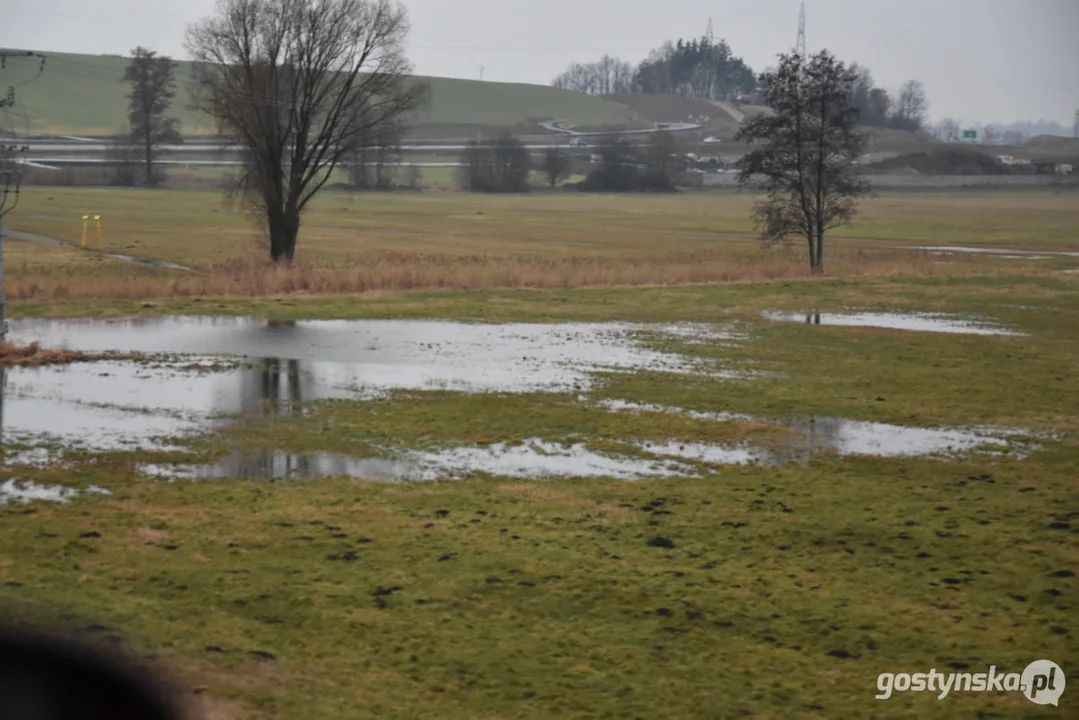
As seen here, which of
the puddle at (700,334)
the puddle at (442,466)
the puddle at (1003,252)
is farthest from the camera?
the puddle at (1003,252)

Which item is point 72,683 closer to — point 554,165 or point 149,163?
point 149,163

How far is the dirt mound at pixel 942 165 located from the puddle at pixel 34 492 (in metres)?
155

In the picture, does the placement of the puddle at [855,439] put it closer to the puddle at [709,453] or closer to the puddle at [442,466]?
the puddle at [709,453]

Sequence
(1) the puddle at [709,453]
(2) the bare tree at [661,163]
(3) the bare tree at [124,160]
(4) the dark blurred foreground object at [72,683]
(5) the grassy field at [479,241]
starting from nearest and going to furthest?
1. (4) the dark blurred foreground object at [72,683]
2. (1) the puddle at [709,453]
3. (5) the grassy field at [479,241]
4. (3) the bare tree at [124,160]
5. (2) the bare tree at [661,163]

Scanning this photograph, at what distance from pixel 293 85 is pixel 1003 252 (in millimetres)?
38681

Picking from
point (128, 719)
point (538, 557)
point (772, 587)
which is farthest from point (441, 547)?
point (128, 719)

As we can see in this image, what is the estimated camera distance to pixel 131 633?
8055mm

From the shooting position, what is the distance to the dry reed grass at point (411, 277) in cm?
3353

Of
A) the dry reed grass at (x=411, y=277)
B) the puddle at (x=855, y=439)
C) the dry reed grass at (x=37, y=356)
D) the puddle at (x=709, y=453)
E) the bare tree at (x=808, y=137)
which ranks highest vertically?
the bare tree at (x=808, y=137)

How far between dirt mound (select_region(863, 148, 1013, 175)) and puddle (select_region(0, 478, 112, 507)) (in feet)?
508

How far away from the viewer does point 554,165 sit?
156 m

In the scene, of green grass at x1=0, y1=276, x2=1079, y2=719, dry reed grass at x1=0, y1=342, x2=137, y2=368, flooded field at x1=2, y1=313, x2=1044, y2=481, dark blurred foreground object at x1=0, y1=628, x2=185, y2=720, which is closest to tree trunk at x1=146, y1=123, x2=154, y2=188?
flooded field at x1=2, y1=313, x2=1044, y2=481

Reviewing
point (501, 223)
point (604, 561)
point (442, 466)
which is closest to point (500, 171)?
point (501, 223)

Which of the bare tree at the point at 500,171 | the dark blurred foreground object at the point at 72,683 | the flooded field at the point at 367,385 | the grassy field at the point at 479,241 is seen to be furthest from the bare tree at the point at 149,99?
the dark blurred foreground object at the point at 72,683
